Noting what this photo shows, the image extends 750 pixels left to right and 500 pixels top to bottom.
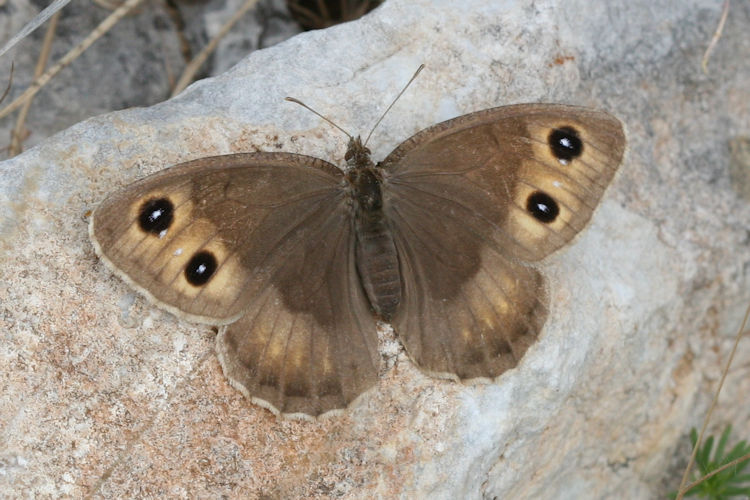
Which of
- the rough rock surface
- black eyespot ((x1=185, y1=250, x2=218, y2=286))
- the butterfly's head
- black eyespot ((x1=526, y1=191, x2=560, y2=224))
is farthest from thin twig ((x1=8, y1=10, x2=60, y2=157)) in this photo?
black eyespot ((x1=526, y1=191, x2=560, y2=224))

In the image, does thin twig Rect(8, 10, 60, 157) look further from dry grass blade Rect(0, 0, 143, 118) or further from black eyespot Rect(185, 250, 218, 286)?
black eyespot Rect(185, 250, 218, 286)

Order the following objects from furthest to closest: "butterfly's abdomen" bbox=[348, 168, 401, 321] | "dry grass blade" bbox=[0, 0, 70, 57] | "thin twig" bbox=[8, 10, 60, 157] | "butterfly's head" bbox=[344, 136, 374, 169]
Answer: "thin twig" bbox=[8, 10, 60, 157] < "dry grass blade" bbox=[0, 0, 70, 57] < "butterfly's head" bbox=[344, 136, 374, 169] < "butterfly's abdomen" bbox=[348, 168, 401, 321]

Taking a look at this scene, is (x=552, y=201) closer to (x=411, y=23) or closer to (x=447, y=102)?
(x=447, y=102)

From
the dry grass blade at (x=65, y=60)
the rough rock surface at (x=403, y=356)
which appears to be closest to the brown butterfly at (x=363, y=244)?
the rough rock surface at (x=403, y=356)

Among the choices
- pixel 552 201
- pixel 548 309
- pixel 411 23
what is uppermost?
pixel 411 23

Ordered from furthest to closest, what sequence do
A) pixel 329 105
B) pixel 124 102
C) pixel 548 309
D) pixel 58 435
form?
1. pixel 124 102
2. pixel 329 105
3. pixel 548 309
4. pixel 58 435

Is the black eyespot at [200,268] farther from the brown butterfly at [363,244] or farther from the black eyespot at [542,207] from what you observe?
the black eyespot at [542,207]

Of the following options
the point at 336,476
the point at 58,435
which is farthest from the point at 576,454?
the point at 58,435
